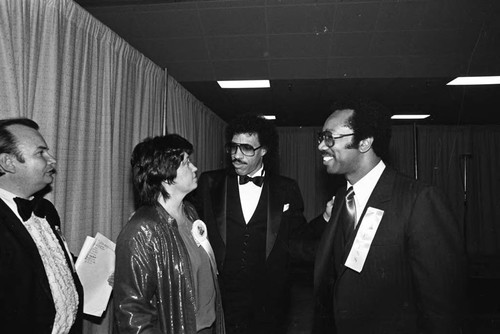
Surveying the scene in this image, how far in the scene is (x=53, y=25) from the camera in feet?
7.48

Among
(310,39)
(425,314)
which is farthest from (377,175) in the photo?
→ (310,39)

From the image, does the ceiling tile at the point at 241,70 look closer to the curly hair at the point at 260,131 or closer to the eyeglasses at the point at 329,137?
the curly hair at the point at 260,131

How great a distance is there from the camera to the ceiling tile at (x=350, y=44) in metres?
4.22

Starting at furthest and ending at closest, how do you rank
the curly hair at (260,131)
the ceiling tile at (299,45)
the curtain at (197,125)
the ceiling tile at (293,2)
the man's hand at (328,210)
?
the curtain at (197,125) → the ceiling tile at (299,45) → the ceiling tile at (293,2) → the curly hair at (260,131) → the man's hand at (328,210)

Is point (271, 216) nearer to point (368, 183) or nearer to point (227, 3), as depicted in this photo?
point (368, 183)

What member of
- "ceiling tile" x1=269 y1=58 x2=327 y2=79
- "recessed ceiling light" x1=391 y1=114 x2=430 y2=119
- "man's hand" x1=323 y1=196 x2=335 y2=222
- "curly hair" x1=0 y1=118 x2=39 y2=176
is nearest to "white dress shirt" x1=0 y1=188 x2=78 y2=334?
"curly hair" x1=0 y1=118 x2=39 y2=176

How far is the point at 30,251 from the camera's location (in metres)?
1.53

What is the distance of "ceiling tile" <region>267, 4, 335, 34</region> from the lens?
12.5ft

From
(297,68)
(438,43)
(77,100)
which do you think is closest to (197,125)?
(297,68)

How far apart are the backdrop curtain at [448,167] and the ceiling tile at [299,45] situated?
494cm

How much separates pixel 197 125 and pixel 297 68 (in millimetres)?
2174

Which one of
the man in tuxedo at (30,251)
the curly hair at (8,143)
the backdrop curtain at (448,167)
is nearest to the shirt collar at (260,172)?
the man in tuxedo at (30,251)

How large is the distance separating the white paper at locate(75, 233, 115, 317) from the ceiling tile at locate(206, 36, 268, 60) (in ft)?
9.62

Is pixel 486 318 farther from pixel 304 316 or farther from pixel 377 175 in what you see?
pixel 377 175
